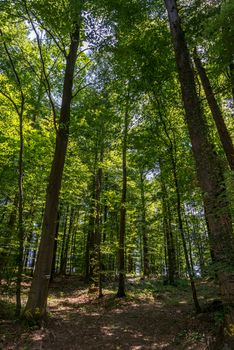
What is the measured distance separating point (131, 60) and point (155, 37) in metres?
0.91

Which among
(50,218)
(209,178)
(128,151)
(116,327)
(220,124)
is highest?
(128,151)

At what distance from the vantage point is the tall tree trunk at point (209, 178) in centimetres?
395

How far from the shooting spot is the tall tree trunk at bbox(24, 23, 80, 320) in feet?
22.5

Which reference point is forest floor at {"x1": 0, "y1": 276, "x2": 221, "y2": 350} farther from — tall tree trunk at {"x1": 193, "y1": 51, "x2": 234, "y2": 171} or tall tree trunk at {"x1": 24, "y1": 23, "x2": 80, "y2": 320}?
tall tree trunk at {"x1": 193, "y1": 51, "x2": 234, "y2": 171}

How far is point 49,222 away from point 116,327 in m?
3.56

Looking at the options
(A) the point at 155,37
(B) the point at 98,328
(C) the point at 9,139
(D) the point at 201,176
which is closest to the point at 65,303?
(B) the point at 98,328

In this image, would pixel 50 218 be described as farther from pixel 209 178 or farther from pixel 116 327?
pixel 209 178

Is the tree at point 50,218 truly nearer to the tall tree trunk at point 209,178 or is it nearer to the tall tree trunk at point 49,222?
the tall tree trunk at point 49,222

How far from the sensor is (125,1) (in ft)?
21.1

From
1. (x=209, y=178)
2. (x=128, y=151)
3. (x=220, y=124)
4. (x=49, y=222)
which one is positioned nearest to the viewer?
(x=209, y=178)

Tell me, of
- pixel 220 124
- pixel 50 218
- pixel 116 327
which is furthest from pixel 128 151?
pixel 116 327

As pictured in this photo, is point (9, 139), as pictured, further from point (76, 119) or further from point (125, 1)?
point (125, 1)

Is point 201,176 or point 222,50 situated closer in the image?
point 201,176

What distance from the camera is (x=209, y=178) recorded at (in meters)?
4.64
